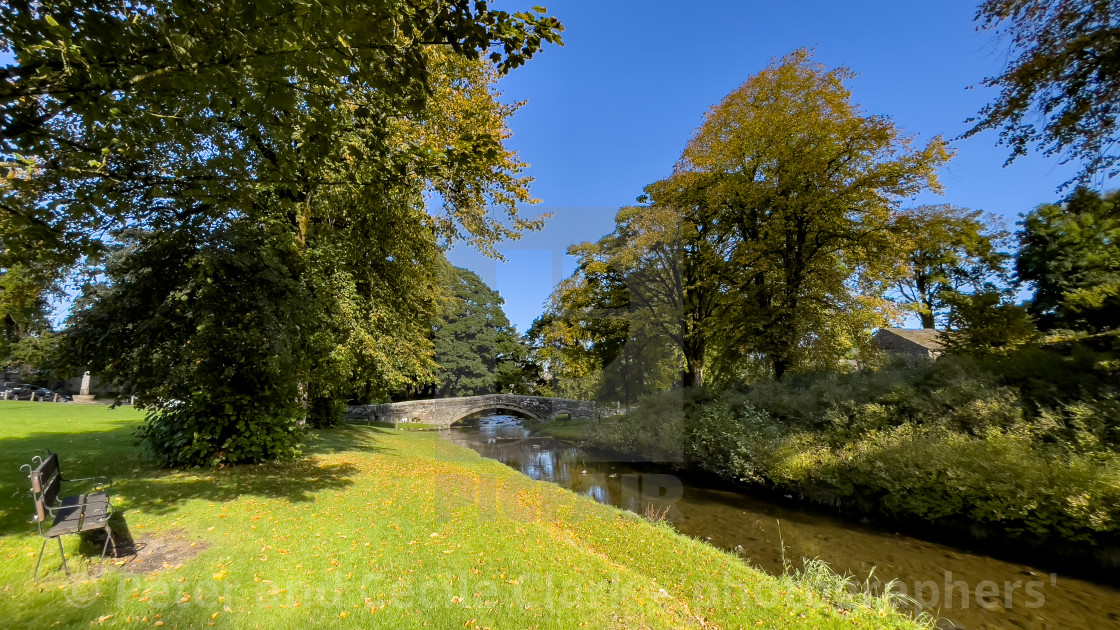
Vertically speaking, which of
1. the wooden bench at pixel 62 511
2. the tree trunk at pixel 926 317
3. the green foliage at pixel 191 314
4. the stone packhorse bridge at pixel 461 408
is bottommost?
the stone packhorse bridge at pixel 461 408

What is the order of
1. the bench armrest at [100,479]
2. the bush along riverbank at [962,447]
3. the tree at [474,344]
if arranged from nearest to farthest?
1. the bench armrest at [100,479]
2. the bush along riverbank at [962,447]
3. the tree at [474,344]

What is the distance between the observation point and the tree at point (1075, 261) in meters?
10.9

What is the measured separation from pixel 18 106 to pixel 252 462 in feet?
25.9

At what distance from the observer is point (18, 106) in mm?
3514

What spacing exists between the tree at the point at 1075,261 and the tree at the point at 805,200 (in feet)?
15.4

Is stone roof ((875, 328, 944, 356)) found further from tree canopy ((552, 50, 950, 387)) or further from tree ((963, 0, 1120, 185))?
tree ((963, 0, 1120, 185))

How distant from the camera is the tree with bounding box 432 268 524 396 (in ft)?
137

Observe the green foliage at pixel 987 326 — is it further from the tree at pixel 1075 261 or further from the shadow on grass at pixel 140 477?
the shadow on grass at pixel 140 477

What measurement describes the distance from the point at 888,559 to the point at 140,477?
1381 centimetres

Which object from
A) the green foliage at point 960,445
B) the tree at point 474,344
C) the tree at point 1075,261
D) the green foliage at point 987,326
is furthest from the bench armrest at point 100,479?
the tree at point 474,344

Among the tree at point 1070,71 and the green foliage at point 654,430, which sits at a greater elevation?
the tree at point 1070,71

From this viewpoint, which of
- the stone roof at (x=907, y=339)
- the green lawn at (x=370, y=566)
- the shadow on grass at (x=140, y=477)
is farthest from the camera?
the stone roof at (x=907, y=339)

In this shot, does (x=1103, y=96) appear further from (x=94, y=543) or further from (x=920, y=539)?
(x=94, y=543)

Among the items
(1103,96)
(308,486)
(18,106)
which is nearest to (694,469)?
(308,486)
